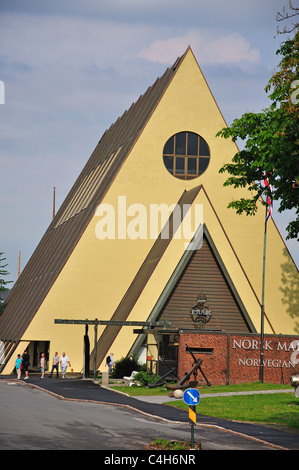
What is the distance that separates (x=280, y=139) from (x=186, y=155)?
30.3 m

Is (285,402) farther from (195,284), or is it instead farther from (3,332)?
(3,332)

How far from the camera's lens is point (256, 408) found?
2580 cm

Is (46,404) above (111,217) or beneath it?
beneath

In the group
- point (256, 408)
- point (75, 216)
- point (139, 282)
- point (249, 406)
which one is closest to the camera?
point (256, 408)

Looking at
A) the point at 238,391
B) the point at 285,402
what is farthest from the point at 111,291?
the point at 285,402

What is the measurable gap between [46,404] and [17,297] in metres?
39.6

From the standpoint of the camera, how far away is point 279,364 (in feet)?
124

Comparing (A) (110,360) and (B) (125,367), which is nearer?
(B) (125,367)

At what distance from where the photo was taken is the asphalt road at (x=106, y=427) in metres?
16.7

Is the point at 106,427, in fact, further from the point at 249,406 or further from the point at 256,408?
the point at 249,406

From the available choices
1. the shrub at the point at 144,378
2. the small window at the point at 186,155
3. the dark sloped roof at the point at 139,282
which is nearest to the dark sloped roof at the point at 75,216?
the small window at the point at 186,155

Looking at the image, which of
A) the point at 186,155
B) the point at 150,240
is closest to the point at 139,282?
the point at 150,240
